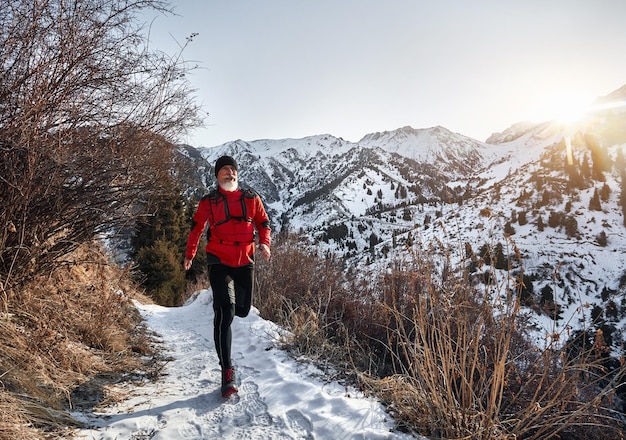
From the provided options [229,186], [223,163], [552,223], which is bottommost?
[552,223]

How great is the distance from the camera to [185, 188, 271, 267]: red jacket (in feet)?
10.2

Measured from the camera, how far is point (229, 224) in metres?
3.13

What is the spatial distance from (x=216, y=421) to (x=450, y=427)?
1621 millimetres

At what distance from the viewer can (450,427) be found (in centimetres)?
199

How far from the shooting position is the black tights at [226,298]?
2938mm

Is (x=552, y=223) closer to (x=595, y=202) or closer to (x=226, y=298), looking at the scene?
(x=595, y=202)

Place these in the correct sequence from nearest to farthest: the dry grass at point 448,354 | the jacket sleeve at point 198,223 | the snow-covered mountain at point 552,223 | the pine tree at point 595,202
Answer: the dry grass at point 448,354 < the snow-covered mountain at point 552,223 < the jacket sleeve at point 198,223 < the pine tree at point 595,202

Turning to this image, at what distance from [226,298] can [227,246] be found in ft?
1.58

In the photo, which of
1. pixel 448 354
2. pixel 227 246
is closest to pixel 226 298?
pixel 227 246

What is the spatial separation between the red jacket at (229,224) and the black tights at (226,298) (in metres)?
0.11

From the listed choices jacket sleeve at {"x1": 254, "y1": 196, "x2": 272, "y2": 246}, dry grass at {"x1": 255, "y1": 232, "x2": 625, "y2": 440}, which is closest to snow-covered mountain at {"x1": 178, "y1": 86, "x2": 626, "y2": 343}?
dry grass at {"x1": 255, "y1": 232, "x2": 625, "y2": 440}

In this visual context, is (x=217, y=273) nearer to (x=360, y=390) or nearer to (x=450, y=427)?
(x=360, y=390)

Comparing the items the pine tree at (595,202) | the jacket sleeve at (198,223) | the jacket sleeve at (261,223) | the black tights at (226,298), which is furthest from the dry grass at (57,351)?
the pine tree at (595,202)

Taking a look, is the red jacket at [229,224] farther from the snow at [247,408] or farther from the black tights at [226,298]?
the snow at [247,408]
